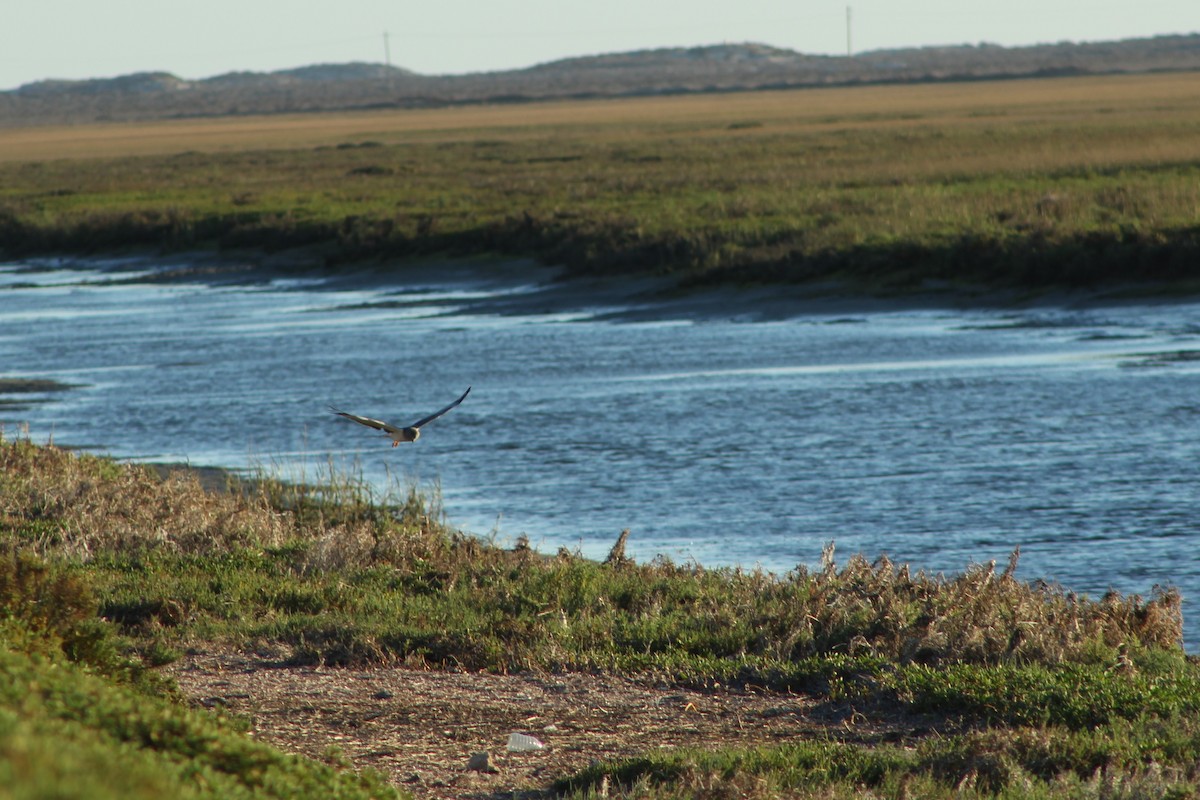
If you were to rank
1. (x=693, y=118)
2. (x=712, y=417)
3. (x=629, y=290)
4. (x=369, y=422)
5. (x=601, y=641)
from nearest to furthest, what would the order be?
(x=369, y=422) < (x=601, y=641) < (x=712, y=417) < (x=629, y=290) < (x=693, y=118)

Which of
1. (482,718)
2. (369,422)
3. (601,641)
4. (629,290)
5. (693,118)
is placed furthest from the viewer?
(693,118)

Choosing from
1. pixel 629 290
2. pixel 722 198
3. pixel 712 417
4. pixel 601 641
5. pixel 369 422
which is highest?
pixel 369 422

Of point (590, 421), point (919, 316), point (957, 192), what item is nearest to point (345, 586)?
point (590, 421)

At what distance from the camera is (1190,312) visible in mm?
25453

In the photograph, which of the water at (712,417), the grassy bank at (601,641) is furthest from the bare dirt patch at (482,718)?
the water at (712,417)

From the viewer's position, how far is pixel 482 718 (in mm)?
7438

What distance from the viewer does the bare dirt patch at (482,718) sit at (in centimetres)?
675

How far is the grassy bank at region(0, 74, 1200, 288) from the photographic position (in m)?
29.4

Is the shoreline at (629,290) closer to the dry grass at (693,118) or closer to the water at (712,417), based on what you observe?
the water at (712,417)

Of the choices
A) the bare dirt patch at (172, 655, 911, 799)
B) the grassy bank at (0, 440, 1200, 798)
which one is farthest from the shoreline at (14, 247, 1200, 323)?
the bare dirt patch at (172, 655, 911, 799)

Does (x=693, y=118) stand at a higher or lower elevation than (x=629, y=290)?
higher

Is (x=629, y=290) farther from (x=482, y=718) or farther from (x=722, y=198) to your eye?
(x=482, y=718)

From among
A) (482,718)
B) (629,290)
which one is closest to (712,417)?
(482,718)

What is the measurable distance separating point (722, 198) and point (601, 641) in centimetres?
3309
